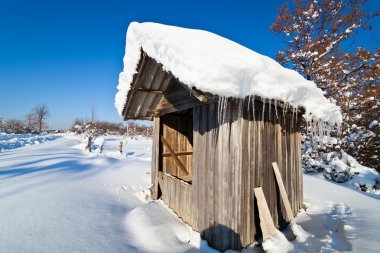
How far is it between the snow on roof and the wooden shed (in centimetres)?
17

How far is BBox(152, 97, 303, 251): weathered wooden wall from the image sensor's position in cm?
338

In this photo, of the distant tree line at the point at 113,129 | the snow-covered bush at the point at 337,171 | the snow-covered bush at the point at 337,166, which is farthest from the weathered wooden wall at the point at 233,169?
the distant tree line at the point at 113,129

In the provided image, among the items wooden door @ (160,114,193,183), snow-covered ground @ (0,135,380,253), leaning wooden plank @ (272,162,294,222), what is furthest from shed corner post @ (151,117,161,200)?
leaning wooden plank @ (272,162,294,222)

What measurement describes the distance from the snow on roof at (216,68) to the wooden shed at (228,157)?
168 mm

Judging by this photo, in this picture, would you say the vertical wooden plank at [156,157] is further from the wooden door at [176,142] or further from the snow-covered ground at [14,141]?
the snow-covered ground at [14,141]

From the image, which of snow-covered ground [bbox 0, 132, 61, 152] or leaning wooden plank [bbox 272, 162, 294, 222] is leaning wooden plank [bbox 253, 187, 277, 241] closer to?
leaning wooden plank [bbox 272, 162, 294, 222]

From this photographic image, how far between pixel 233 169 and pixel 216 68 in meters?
1.68

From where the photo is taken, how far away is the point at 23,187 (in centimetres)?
585

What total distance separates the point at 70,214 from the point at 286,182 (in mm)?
4666

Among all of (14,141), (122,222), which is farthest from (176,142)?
(14,141)

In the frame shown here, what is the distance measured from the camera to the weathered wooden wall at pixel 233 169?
11.1 ft

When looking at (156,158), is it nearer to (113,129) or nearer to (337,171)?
(337,171)

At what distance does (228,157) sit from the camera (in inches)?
137

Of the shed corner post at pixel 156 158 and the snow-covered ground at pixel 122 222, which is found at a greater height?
the shed corner post at pixel 156 158
